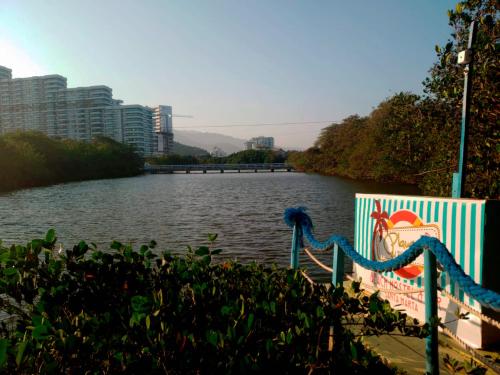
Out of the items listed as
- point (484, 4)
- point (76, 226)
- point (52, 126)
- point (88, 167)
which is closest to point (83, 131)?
point (52, 126)

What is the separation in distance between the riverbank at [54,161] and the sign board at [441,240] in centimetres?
5877

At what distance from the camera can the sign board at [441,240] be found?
15.6ft

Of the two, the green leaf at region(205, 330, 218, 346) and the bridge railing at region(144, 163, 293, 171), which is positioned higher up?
the bridge railing at region(144, 163, 293, 171)

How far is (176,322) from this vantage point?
246 centimetres

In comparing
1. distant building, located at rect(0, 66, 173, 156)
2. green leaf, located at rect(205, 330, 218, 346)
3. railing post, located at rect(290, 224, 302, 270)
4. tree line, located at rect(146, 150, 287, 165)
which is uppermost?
distant building, located at rect(0, 66, 173, 156)

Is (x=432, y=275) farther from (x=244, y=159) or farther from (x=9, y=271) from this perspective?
(x=244, y=159)

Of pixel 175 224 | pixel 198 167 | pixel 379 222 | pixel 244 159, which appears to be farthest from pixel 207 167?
pixel 379 222

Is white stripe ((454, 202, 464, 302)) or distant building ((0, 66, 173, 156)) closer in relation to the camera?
white stripe ((454, 202, 464, 302))

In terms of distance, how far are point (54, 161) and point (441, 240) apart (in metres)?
87.3

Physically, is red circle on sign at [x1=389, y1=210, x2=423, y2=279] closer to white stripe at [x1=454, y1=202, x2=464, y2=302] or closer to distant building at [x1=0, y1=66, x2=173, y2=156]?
white stripe at [x1=454, y1=202, x2=464, y2=302]

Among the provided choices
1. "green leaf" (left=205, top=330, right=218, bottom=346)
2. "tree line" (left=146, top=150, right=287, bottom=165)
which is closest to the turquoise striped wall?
"green leaf" (left=205, top=330, right=218, bottom=346)

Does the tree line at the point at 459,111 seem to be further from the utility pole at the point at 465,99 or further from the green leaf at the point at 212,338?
the green leaf at the point at 212,338

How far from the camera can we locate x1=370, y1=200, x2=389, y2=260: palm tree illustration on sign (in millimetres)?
6535

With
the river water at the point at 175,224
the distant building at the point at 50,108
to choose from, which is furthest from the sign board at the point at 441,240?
the distant building at the point at 50,108
